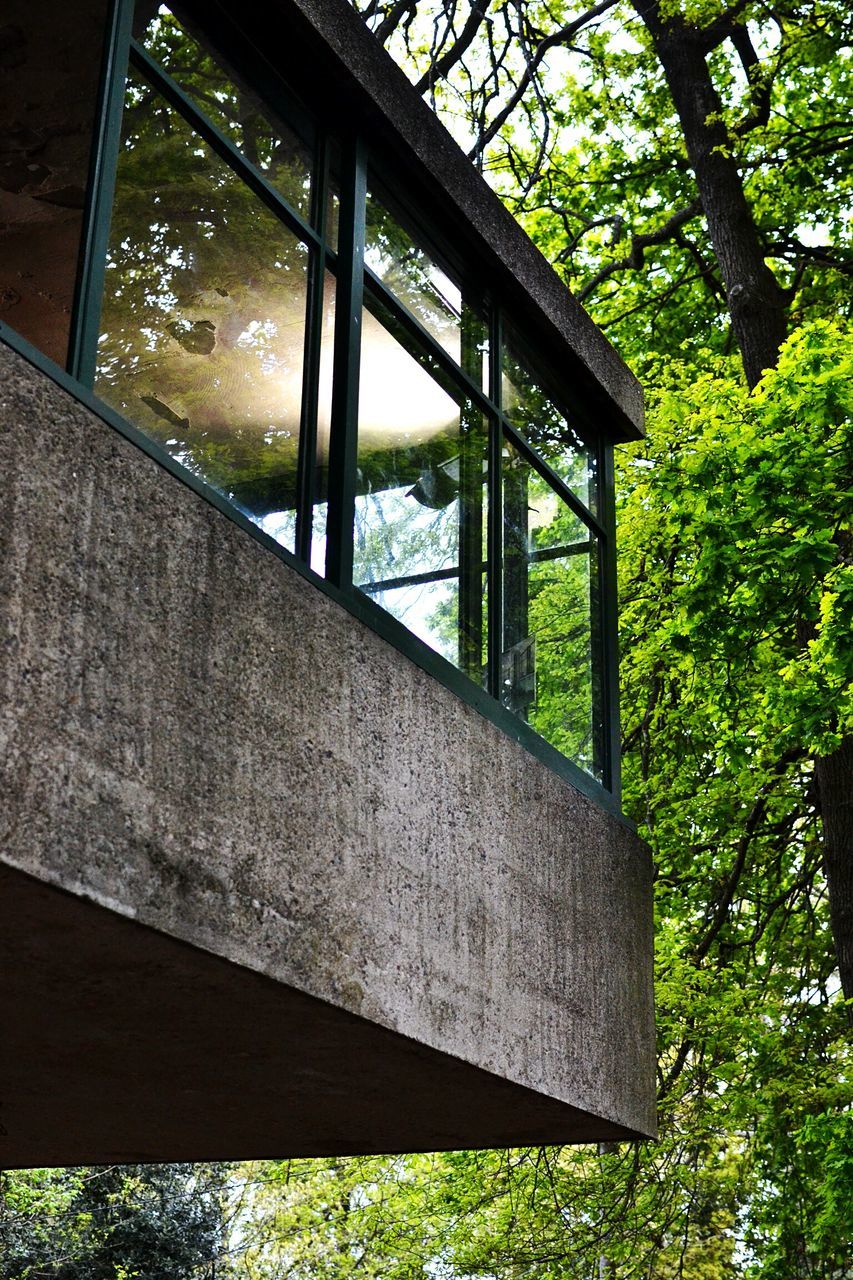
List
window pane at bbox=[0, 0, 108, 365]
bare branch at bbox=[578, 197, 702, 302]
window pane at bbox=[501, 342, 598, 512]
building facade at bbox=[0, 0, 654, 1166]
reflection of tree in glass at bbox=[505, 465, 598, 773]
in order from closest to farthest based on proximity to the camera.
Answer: building facade at bbox=[0, 0, 654, 1166] → window pane at bbox=[0, 0, 108, 365] → reflection of tree in glass at bbox=[505, 465, 598, 773] → window pane at bbox=[501, 342, 598, 512] → bare branch at bbox=[578, 197, 702, 302]

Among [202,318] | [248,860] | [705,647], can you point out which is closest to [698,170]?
[705,647]

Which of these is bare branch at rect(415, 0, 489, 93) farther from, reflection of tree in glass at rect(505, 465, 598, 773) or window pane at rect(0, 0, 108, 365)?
window pane at rect(0, 0, 108, 365)

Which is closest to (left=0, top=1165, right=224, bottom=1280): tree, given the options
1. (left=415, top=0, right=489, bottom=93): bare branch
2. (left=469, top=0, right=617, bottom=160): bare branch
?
(left=469, top=0, right=617, bottom=160): bare branch

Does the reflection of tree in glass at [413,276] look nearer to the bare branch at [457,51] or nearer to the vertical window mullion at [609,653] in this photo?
the vertical window mullion at [609,653]

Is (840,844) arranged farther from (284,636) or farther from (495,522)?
(284,636)

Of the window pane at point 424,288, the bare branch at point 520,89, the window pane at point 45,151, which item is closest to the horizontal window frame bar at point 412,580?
the window pane at point 424,288

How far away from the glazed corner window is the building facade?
20 millimetres

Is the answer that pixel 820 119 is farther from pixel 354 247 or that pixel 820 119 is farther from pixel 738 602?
pixel 354 247

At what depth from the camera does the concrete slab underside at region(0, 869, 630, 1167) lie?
4152 millimetres

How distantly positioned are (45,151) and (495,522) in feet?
9.05

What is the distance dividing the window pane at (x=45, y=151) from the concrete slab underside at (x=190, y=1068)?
2.21 meters

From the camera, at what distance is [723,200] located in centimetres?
1434

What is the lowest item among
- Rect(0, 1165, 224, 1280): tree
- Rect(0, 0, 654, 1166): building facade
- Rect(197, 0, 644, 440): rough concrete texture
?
Rect(0, 1165, 224, 1280): tree

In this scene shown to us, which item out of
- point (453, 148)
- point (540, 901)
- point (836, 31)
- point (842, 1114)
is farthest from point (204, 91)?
point (836, 31)
